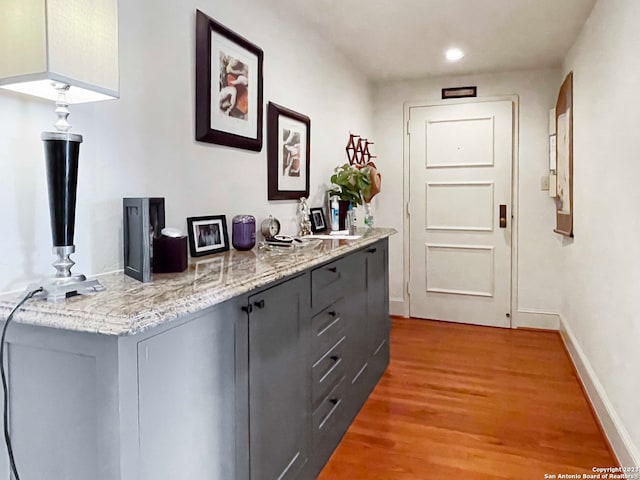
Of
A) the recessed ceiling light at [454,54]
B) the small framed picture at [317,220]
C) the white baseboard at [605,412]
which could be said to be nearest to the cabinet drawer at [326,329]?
the small framed picture at [317,220]

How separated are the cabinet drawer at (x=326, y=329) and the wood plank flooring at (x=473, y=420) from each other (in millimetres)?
542

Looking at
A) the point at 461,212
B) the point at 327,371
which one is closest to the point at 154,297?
the point at 327,371

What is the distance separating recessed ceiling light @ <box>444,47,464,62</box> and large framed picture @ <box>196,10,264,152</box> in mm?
1840

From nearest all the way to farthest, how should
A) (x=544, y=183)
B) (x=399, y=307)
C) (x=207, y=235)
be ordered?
(x=207, y=235) → (x=544, y=183) → (x=399, y=307)

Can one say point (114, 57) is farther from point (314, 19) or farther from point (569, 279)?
point (569, 279)

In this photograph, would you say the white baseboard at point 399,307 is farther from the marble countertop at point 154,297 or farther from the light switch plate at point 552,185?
the marble countertop at point 154,297

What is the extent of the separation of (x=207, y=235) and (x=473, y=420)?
1753 mm

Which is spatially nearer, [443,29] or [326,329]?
[326,329]

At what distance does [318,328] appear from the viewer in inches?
78.2

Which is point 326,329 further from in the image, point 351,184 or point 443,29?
point 443,29

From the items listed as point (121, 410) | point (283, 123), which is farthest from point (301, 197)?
point (121, 410)

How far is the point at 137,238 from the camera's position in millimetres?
1359

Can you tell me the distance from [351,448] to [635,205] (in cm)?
166

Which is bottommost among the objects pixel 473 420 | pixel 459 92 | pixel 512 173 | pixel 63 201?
pixel 473 420
